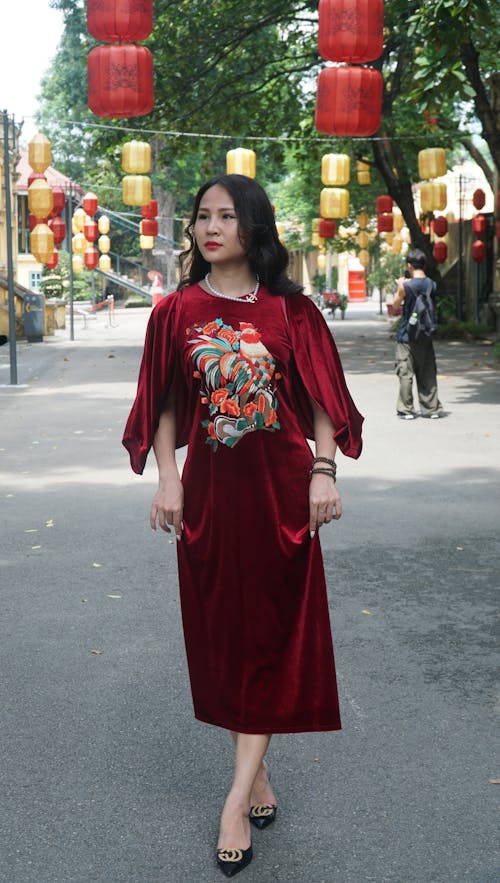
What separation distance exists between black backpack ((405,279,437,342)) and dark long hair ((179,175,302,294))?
9807mm

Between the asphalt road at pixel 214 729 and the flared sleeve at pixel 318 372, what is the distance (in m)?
1.07

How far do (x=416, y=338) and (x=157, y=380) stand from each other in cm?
1006

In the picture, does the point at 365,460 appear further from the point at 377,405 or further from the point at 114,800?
the point at 114,800

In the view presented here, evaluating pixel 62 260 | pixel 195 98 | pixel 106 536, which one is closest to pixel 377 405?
pixel 106 536

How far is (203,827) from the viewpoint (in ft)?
11.9

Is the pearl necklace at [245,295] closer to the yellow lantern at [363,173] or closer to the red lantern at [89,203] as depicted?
the yellow lantern at [363,173]

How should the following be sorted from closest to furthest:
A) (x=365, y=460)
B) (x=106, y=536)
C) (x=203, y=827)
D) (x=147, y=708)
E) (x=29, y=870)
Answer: (x=29, y=870) → (x=203, y=827) → (x=147, y=708) → (x=106, y=536) → (x=365, y=460)

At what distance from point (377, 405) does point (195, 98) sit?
13.2 m

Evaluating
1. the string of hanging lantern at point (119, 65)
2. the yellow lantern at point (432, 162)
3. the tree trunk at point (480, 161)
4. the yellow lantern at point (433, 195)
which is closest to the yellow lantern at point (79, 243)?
the tree trunk at point (480, 161)

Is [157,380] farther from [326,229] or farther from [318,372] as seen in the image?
[326,229]

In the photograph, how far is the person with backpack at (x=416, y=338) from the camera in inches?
521

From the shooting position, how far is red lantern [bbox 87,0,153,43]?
51.1ft

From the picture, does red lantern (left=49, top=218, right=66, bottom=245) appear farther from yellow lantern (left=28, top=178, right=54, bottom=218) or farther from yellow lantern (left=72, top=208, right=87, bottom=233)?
yellow lantern (left=28, top=178, right=54, bottom=218)

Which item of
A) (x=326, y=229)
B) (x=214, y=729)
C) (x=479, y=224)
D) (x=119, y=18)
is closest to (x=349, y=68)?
(x=119, y=18)
